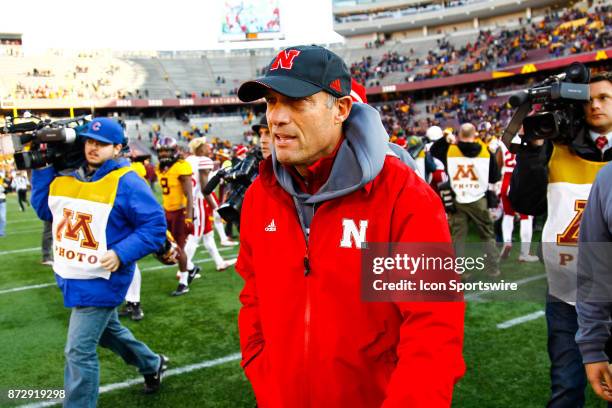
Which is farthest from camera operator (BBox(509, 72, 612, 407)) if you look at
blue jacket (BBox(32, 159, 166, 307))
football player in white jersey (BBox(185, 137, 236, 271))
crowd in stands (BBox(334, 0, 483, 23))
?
crowd in stands (BBox(334, 0, 483, 23))

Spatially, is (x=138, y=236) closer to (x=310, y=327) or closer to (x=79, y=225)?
(x=79, y=225)

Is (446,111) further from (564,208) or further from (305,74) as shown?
(305,74)

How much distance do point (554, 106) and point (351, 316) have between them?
1.59 m

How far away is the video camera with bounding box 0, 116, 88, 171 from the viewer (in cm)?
315

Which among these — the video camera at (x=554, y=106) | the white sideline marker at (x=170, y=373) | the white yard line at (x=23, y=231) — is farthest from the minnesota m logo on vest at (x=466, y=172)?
the white yard line at (x=23, y=231)

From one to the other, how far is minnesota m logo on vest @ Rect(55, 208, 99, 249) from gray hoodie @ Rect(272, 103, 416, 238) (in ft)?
6.05

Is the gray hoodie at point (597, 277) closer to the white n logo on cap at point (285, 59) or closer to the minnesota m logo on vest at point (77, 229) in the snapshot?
the white n logo on cap at point (285, 59)

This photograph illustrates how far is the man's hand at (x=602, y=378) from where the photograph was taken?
1893 millimetres

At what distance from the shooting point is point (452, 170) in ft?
21.6

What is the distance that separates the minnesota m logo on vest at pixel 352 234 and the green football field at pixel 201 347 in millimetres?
2427

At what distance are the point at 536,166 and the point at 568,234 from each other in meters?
0.41

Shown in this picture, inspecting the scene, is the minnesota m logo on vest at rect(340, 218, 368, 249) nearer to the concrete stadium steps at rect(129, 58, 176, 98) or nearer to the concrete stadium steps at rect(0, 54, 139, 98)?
the concrete stadium steps at rect(0, 54, 139, 98)

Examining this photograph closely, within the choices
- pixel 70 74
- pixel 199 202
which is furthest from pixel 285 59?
pixel 70 74

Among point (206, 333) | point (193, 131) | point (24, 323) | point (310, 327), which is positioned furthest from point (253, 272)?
point (193, 131)
